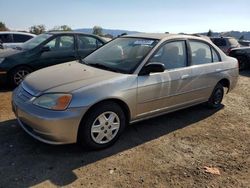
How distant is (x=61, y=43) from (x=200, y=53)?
3976mm

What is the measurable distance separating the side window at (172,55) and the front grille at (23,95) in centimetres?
195

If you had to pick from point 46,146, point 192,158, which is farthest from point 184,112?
point 46,146

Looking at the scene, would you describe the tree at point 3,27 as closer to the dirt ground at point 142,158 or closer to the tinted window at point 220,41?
the tinted window at point 220,41

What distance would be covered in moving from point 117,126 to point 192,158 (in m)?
1.15

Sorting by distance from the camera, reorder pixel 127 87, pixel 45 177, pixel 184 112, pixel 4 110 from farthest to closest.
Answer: pixel 184 112 < pixel 4 110 < pixel 127 87 < pixel 45 177

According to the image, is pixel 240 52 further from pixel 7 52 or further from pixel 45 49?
pixel 7 52

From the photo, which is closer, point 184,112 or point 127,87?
point 127,87

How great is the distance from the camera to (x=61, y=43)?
8.05m

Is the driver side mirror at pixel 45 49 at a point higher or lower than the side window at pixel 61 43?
lower

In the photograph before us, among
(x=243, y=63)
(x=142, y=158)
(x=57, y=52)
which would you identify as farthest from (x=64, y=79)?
(x=243, y=63)

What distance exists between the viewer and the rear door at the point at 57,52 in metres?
7.72

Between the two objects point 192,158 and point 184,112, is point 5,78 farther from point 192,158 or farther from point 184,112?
point 192,158

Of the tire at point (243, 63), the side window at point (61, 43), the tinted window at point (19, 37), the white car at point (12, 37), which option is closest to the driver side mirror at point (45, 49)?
the side window at point (61, 43)

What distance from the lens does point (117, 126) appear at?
431cm
